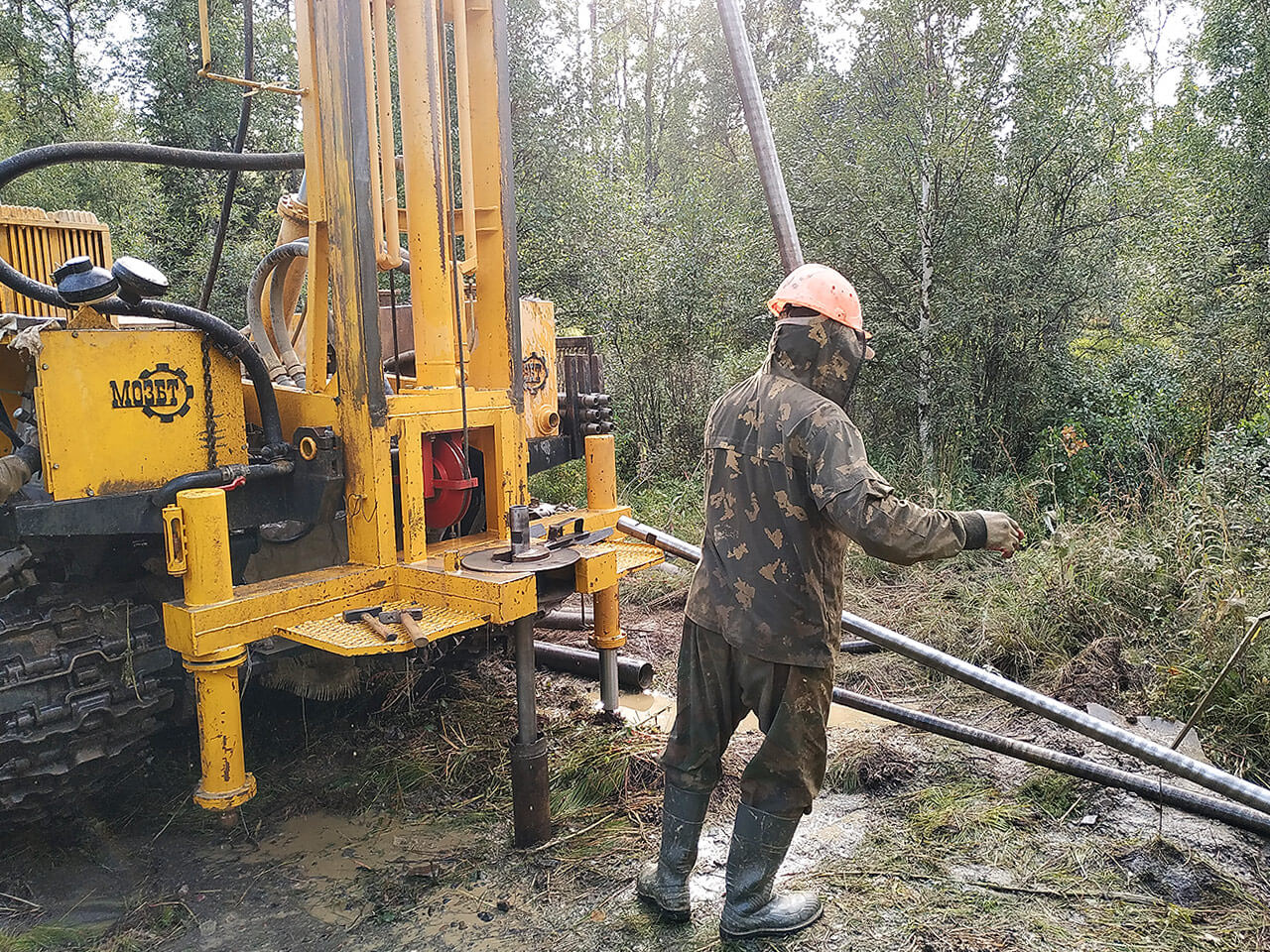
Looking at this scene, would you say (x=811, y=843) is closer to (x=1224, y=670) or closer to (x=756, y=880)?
(x=756, y=880)

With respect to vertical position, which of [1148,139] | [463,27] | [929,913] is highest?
[1148,139]

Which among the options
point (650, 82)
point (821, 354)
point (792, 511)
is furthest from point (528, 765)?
point (650, 82)

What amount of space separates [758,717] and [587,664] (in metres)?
2.44

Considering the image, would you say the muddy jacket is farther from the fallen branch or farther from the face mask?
the fallen branch

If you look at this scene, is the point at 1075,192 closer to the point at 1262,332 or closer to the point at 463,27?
the point at 1262,332

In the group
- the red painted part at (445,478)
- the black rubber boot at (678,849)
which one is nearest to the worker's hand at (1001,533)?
the black rubber boot at (678,849)

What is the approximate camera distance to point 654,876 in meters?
3.24

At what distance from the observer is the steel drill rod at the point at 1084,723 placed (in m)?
3.05

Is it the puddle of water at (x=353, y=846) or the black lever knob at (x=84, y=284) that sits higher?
the black lever knob at (x=84, y=284)

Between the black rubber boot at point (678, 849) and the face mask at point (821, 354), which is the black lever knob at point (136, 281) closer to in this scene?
the face mask at point (821, 354)

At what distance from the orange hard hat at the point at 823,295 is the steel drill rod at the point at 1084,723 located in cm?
139

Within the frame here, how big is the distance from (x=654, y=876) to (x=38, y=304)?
3.91 metres

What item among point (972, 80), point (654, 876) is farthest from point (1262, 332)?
point (654, 876)

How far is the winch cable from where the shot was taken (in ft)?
11.1
